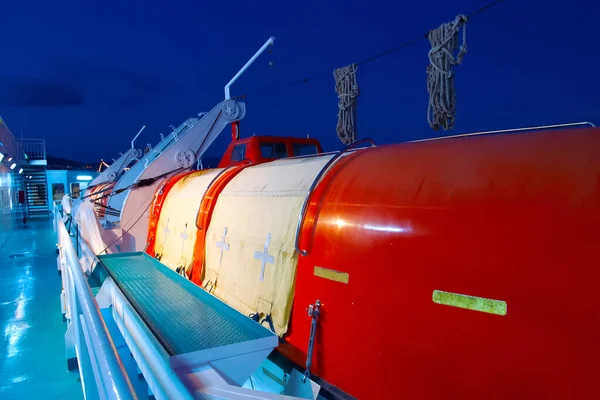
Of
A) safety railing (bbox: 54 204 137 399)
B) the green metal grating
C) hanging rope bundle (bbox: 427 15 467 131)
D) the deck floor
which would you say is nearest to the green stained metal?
the green metal grating

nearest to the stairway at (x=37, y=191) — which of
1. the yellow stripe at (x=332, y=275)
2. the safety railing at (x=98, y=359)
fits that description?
the yellow stripe at (x=332, y=275)

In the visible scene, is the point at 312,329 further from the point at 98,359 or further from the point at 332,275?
the point at 98,359

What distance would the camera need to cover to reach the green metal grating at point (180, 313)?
246 cm

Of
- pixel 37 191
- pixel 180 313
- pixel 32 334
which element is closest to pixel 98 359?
pixel 180 313

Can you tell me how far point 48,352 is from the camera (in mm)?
4406

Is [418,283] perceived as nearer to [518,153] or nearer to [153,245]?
[518,153]

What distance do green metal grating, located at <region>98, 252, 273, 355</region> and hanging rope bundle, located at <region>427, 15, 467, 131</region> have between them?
2883 millimetres

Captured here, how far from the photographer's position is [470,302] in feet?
5.85

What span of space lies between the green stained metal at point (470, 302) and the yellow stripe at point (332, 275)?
61 cm

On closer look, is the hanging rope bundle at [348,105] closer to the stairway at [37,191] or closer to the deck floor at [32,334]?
the deck floor at [32,334]

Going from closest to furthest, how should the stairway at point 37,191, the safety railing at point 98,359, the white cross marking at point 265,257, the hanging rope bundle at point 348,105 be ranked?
1. the safety railing at point 98,359
2. the white cross marking at point 265,257
3. the hanging rope bundle at point 348,105
4. the stairway at point 37,191

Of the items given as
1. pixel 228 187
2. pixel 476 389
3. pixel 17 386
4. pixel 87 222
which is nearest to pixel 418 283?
pixel 476 389

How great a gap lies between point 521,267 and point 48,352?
481 cm

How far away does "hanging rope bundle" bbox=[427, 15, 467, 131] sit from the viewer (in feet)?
13.8
